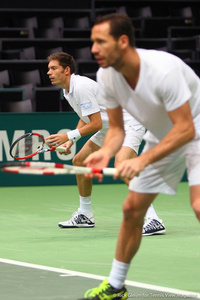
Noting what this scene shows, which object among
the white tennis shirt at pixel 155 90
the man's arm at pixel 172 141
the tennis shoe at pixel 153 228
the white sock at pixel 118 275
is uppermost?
the white tennis shirt at pixel 155 90

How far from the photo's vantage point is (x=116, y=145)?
4.59 m

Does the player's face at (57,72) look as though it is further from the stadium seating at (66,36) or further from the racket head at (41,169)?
the stadium seating at (66,36)

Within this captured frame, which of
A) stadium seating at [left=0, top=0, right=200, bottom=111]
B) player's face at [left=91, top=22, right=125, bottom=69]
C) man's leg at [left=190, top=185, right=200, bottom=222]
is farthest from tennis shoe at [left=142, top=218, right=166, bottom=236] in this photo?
stadium seating at [left=0, top=0, right=200, bottom=111]

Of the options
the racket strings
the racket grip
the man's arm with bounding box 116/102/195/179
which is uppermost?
the man's arm with bounding box 116/102/195/179

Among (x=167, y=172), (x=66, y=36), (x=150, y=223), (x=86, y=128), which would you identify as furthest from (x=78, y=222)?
(x=66, y=36)

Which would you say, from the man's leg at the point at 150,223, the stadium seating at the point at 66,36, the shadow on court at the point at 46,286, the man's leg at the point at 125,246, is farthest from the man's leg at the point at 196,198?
the stadium seating at the point at 66,36

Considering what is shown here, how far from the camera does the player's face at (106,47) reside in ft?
13.6

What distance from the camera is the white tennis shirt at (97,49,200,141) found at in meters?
4.09

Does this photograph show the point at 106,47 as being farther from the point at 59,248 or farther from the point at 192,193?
the point at 59,248

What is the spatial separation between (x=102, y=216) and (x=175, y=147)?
4.46m

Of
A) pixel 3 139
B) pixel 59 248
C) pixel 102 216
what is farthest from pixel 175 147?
pixel 3 139

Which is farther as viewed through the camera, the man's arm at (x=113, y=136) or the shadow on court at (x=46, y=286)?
the shadow on court at (x=46, y=286)

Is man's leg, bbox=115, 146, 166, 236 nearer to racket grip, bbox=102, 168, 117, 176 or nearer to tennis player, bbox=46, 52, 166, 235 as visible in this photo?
tennis player, bbox=46, 52, 166, 235

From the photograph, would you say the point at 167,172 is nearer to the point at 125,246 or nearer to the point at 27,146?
the point at 125,246
